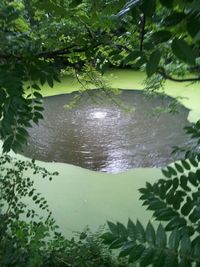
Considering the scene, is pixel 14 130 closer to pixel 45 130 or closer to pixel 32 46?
pixel 32 46

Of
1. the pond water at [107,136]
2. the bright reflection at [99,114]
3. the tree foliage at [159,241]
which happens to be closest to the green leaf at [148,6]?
the tree foliage at [159,241]

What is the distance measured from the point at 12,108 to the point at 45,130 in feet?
11.0

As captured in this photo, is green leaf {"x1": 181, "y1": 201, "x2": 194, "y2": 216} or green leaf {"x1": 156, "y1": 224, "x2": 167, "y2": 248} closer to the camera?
green leaf {"x1": 156, "y1": 224, "x2": 167, "y2": 248}

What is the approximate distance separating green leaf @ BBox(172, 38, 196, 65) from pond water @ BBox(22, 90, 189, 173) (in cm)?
230

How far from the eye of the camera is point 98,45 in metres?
0.82

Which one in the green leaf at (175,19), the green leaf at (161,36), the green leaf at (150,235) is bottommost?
the green leaf at (150,235)

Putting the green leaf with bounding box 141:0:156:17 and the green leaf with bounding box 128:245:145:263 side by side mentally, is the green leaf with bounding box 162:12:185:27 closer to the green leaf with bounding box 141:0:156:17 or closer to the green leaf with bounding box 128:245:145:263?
the green leaf with bounding box 141:0:156:17

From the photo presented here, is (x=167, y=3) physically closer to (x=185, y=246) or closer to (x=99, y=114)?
(x=185, y=246)

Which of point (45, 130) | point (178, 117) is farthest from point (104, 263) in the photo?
point (178, 117)

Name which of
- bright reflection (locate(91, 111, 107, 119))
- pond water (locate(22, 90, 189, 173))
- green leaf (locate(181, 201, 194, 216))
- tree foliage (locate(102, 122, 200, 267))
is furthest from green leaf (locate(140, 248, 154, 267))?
bright reflection (locate(91, 111, 107, 119))

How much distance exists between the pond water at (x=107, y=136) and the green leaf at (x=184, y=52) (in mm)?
2296

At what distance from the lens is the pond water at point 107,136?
312cm

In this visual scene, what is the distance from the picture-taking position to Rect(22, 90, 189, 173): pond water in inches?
123

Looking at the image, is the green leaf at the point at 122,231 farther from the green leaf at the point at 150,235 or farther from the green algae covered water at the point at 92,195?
the green algae covered water at the point at 92,195
